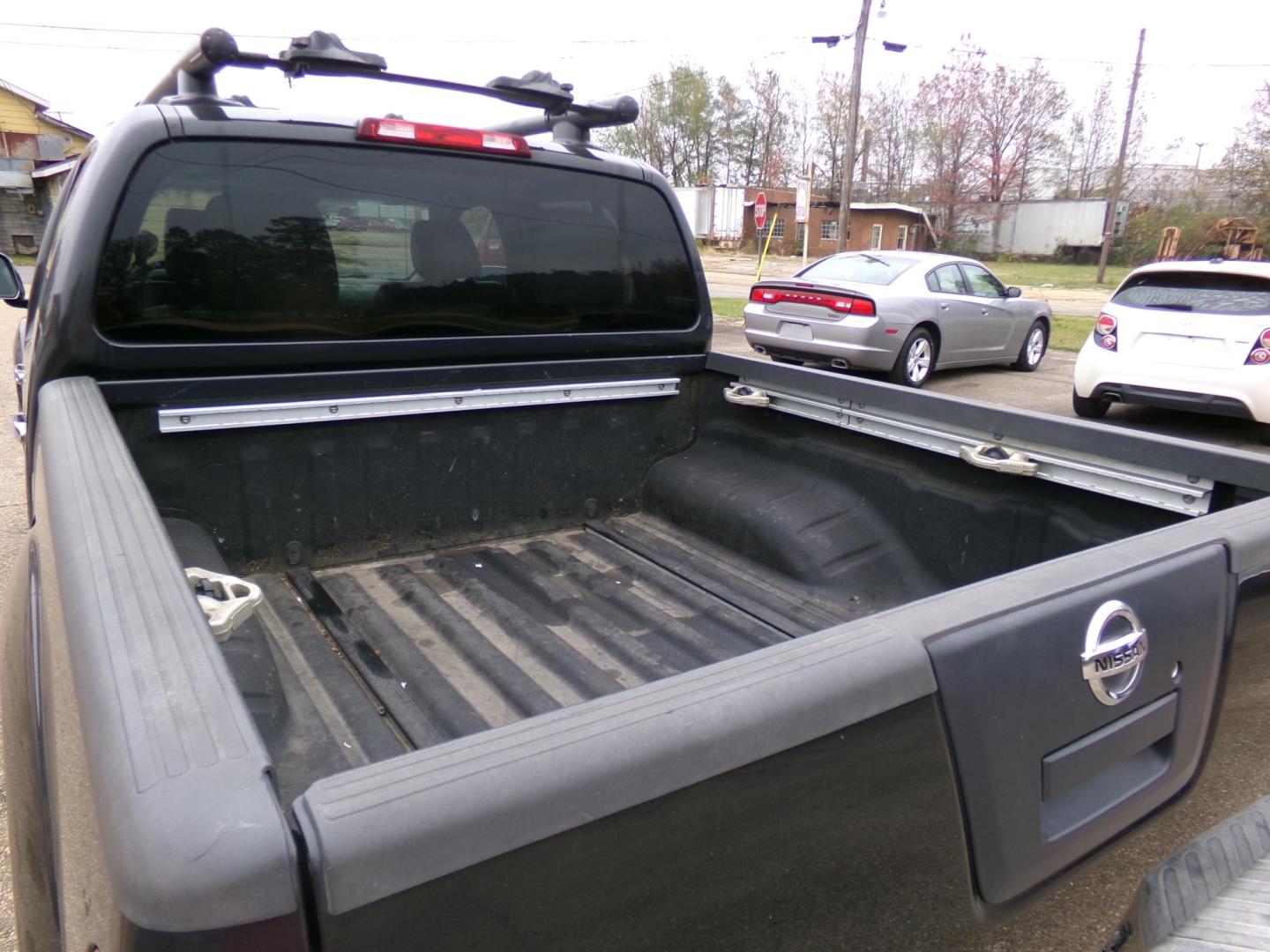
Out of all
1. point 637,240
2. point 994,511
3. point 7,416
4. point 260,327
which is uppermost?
point 637,240

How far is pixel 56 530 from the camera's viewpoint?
52.8 inches

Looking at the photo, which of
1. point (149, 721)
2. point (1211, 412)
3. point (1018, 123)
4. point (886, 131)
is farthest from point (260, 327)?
point (886, 131)

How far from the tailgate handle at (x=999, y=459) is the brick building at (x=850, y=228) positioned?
43.8 meters

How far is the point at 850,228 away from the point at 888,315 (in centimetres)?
3926

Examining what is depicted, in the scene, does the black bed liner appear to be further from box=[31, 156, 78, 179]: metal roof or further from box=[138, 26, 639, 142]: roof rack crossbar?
box=[31, 156, 78, 179]: metal roof

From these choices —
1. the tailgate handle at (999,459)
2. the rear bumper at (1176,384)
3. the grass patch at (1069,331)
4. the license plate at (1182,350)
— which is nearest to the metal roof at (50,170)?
the grass patch at (1069,331)

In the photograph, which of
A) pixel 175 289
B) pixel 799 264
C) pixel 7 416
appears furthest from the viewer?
pixel 799 264

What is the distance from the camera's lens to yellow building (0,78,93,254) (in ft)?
120

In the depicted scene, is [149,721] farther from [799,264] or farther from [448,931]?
[799,264]

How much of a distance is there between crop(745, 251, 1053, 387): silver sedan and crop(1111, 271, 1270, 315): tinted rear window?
2.39 meters

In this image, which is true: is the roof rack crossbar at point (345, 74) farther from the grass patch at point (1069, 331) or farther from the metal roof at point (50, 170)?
the metal roof at point (50, 170)

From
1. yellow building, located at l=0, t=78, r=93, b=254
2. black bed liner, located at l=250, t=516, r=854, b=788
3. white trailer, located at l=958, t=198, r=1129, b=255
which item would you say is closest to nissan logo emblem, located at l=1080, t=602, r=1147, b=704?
black bed liner, located at l=250, t=516, r=854, b=788

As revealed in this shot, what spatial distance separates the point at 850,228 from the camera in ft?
154

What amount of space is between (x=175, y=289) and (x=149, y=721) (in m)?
2.07
